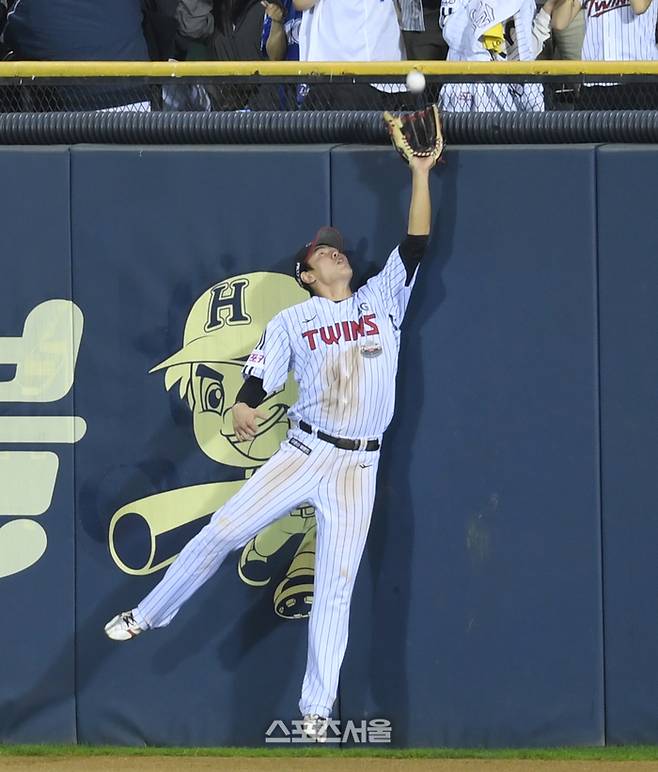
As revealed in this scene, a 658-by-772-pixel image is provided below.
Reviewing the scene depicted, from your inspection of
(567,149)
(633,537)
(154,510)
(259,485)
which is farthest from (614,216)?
(154,510)

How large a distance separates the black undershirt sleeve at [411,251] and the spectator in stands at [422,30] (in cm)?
158

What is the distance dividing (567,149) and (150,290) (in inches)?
71.0

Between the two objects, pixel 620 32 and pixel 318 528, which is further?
pixel 620 32

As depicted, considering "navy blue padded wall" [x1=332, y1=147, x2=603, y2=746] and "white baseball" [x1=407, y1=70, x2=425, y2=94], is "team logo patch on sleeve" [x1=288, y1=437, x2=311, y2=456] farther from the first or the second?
"white baseball" [x1=407, y1=70, x2=425, y2=94]

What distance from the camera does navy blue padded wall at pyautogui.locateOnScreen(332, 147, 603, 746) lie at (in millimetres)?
5504

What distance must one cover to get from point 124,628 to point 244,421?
954 mm

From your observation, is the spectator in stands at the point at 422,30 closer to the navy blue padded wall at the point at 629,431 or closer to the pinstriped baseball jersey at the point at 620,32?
the pinstriped baseball jersey at the point at 620,32

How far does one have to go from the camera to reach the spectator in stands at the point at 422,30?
21.1 ft

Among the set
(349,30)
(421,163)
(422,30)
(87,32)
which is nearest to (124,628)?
(421,163)

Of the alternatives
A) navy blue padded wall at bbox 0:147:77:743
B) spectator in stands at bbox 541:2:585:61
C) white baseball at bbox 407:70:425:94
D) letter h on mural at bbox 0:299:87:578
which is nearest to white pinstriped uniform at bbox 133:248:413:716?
navy blue padded wall at bbox 0:147:77:743

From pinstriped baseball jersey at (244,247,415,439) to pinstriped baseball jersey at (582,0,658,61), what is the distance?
1.75m

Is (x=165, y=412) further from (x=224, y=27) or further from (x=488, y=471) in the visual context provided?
(x=224, y=27)

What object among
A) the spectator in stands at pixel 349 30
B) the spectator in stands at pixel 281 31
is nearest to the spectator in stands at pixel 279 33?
the spectator in stands at pixel 281 31

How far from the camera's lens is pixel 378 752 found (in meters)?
5.50
